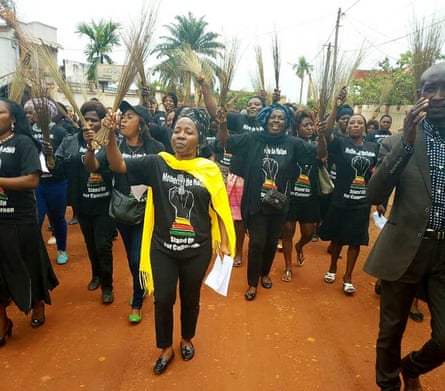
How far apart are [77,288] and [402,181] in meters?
3.46

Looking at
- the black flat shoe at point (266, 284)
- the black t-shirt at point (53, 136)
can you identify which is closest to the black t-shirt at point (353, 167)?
the black flat shoe at point (266, 284)

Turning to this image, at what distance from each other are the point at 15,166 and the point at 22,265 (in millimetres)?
800

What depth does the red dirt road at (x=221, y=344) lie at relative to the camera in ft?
8.79

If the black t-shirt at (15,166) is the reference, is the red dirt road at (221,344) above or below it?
below

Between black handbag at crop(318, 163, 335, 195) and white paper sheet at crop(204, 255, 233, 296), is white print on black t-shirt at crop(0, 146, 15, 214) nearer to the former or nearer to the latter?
white paper sheet at crop(204, 255, 233, 296)

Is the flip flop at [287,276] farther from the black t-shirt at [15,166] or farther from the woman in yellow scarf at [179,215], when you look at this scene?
the black t-shirt at [15,166]

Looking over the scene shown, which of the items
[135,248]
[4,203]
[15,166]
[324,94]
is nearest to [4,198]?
[4,203]

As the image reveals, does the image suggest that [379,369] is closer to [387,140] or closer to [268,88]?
[387,140]

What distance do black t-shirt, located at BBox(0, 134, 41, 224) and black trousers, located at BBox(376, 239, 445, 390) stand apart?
2689 millimetres

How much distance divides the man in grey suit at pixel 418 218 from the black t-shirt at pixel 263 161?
1656 millimetres

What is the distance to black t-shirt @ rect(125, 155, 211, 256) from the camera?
101 inches

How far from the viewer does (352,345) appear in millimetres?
3219

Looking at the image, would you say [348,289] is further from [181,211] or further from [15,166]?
[15,166]

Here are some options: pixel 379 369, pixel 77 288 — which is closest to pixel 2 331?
pixel 77 288
